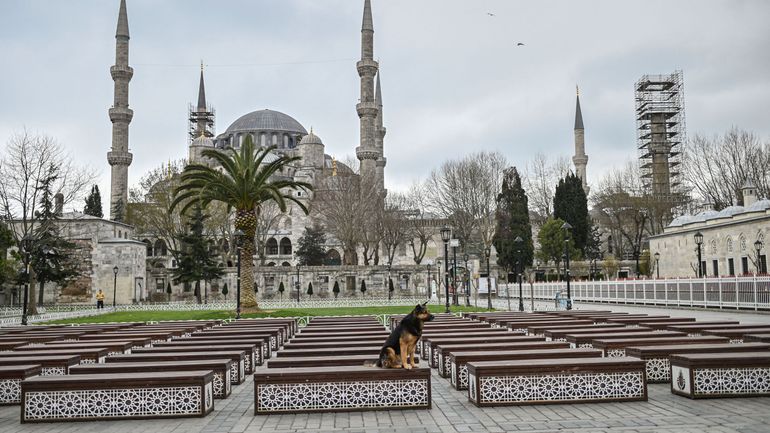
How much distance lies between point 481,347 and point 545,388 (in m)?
1.90

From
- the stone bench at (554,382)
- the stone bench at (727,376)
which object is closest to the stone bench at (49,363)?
the stone bench at (554,382)

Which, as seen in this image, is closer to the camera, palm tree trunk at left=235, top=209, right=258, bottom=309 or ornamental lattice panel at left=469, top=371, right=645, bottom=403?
ornamental lattice panel at left=469, top=371, right=645, bottom=403

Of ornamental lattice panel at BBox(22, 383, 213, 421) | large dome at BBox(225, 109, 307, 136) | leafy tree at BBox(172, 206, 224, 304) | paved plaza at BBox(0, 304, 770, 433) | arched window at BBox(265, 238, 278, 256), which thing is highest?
large dome at BBox(225, 109, 307, 136)

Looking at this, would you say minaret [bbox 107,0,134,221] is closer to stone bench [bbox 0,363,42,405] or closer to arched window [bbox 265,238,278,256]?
arched window [bbox 265,238,278,256]

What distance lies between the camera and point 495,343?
9.14 meters

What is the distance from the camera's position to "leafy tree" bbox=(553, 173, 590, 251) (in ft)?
169

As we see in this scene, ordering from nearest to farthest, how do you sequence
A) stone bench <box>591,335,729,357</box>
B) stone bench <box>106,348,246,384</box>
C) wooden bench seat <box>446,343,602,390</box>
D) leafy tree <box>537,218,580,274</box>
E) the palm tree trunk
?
wooden bench seat <box>446,343,602,390</box>
stone bench <box>106,348,246,384</box>
stone bench <box>591,335,729,357</box>
the palm tree trunk
leafy tree <box>537,218,580,274</box>

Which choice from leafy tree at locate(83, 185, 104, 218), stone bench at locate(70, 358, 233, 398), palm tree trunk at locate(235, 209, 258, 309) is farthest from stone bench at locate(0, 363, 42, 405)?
leafy tree at locate(83, 185, 104, 218)

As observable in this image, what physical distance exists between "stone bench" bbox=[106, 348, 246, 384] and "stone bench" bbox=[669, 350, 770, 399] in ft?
18.4

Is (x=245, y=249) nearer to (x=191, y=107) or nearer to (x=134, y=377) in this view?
(x=134, y=377)

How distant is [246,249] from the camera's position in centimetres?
2542

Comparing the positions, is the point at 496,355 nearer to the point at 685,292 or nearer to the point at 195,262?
the point at 685,292

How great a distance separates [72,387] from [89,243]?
132 feet

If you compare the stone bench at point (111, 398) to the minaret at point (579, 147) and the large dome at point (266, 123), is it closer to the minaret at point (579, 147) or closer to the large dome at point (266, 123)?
the minaret at point (579, 147)
